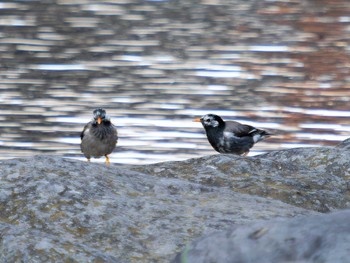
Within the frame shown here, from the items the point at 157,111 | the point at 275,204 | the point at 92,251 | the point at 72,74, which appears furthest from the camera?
the point at 72,74

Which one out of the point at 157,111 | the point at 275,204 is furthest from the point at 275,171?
the point at 157,111

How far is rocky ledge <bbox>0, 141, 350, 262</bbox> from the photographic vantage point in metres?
5.48

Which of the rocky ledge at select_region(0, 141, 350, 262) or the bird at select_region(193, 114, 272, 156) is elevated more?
the rocky ledge at select_region(0, 141, 350, 262)

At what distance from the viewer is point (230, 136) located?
1639cm

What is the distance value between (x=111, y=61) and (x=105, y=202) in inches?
1088

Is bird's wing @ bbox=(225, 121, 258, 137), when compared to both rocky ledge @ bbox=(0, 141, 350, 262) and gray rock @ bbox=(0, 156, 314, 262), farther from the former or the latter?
gray rock @ bbox=(0, 156, 314, 262)

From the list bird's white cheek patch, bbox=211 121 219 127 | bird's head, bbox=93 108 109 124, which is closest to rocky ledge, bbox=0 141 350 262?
bird's head, bbox=93 108 109 124

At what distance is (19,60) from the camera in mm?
33375

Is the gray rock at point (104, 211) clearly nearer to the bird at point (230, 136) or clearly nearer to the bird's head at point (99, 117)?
the bird's head at point (99, 117)

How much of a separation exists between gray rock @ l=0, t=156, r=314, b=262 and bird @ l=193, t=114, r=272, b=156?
30.1 feet

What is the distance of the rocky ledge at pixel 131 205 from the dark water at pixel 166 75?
13.3 m

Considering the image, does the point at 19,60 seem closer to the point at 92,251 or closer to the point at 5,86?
the point at 5,86

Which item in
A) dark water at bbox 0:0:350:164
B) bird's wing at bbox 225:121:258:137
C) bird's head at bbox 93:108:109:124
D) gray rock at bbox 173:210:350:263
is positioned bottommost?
dark water at bbox 0:0:350:164

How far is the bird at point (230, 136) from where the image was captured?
16.4 meters
